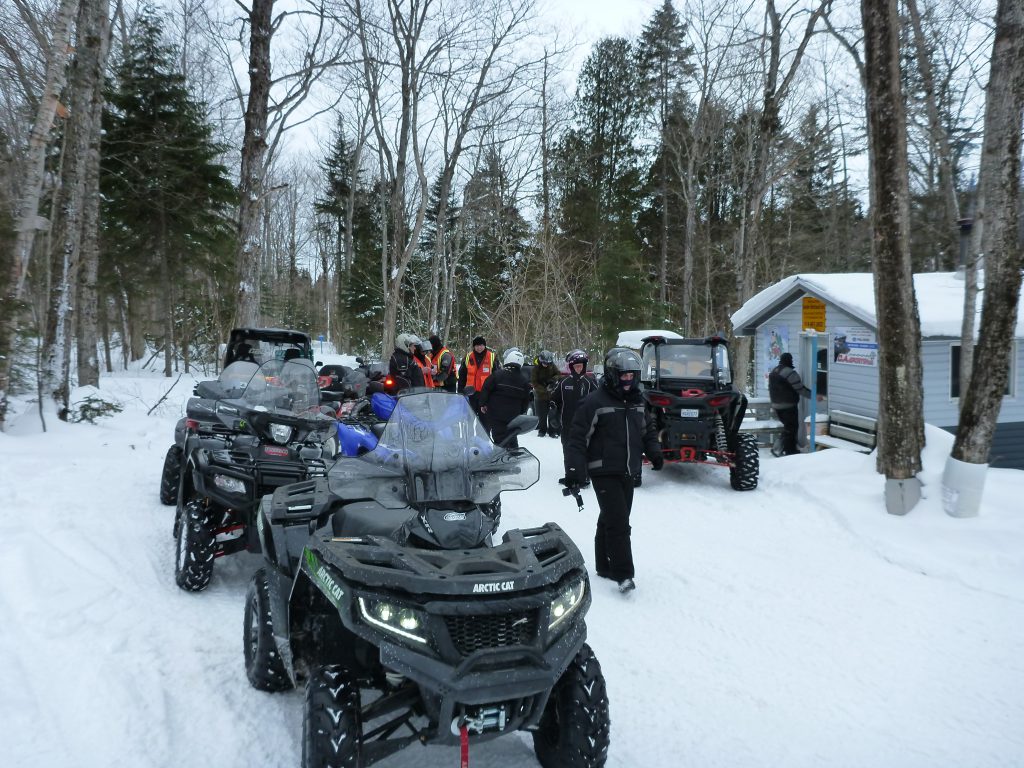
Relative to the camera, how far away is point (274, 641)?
352 centimetres

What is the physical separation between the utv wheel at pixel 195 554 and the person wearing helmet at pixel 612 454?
2.76m

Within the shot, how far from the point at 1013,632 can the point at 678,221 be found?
94.1 ft

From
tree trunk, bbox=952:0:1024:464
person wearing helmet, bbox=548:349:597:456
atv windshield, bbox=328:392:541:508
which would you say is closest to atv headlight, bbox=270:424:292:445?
atv windshield, bbox=328:392:541:508

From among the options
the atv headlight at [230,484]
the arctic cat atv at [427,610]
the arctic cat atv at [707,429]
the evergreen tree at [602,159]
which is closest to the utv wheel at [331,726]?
the arctic cat atv at [427,610]

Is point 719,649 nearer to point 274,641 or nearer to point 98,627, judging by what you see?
point 274,641

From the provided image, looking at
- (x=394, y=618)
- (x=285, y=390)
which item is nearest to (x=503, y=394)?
(x=285, y=390)

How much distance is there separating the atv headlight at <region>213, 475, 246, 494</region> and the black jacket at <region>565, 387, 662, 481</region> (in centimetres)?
249

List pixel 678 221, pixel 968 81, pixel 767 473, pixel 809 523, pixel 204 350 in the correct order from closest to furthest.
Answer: pixel 809 523 → pixel 767 473 → pixel 968 81 → pixel 204 350 → pixel 678 221

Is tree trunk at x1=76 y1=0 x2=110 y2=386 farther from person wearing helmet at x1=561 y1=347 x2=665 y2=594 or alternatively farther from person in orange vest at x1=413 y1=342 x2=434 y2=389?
person wearing helmet at x1=561 y1=347 x2=665 y2=594

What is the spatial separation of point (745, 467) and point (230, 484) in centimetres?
653

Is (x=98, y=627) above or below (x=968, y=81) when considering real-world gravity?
below

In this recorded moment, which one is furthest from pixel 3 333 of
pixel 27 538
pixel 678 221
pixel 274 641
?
pixel 678 221

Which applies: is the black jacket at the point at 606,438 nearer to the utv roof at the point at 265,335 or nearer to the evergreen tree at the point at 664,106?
the utv roof at the point at 265,335

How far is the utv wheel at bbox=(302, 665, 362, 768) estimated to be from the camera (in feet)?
8.23
